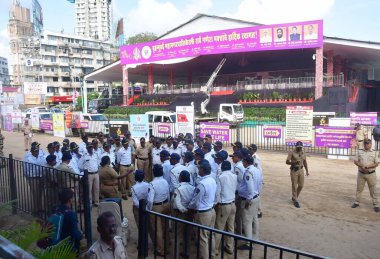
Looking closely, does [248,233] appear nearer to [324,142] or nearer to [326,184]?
[326,184]

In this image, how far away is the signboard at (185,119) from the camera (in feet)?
53.9

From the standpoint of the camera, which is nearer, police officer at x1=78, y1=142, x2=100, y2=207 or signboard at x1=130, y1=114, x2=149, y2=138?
police officer at x1=78, y1=142, x2=100, y2=207

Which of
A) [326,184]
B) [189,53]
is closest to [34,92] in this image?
[189,53]

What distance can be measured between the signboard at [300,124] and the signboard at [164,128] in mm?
6680


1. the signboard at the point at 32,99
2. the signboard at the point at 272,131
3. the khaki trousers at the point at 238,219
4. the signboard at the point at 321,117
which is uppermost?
the signboard at the point at 32,99

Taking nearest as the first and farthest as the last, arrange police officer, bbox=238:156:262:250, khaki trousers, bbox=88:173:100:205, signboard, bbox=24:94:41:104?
police officer, bbox=238:156:262:250, khaki trousers, bbox=88:173:100:205, signboard, bbox=24:94:41:104

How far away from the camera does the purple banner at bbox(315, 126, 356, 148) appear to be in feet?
43.2

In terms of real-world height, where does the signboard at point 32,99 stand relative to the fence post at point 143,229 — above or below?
above

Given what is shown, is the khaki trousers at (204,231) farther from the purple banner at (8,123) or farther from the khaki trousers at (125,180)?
the purple banner at (8,123)

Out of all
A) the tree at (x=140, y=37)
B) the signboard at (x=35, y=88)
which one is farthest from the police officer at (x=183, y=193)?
the tree at (x=140, y=37)

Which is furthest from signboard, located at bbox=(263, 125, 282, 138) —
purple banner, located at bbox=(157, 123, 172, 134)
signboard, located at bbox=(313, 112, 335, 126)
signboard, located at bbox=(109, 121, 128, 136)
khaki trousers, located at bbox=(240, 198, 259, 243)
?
khaki trousers, located at bbox=(240, 198, 259, 243)

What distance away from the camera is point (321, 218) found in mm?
7461

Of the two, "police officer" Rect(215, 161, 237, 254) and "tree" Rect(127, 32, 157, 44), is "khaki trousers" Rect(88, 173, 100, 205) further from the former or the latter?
"tree" Rect(127, 32, 157, 44)

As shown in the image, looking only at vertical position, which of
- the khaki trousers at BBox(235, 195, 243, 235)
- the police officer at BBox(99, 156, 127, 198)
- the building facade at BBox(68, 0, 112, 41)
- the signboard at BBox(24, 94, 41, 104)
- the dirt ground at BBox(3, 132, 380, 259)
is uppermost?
the building facade at BBox(68, 0, 112, 41)
